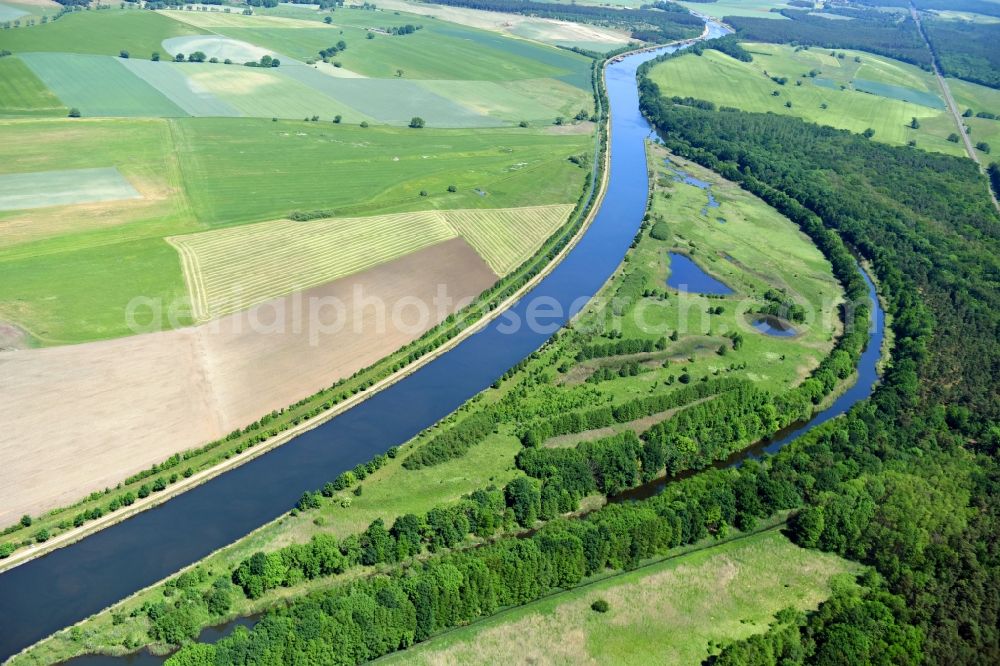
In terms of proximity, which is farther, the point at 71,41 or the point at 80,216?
the point at 71,41

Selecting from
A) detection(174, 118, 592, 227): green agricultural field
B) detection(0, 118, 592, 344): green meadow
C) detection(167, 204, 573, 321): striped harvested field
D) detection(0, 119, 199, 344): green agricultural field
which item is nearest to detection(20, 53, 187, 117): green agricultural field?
detection(0, 118, 592, 344): green meadow

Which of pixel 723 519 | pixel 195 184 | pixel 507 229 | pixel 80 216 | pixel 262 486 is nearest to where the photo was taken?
pixel 723 519

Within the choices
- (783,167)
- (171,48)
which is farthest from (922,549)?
(171,48)

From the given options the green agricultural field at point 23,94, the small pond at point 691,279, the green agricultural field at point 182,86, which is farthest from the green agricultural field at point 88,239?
the small pond at point 691,279

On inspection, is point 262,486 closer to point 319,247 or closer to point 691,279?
point 319,247

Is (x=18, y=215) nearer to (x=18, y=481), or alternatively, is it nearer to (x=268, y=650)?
(x=18, y=481)

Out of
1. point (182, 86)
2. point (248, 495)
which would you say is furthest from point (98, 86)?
point (248, 495)
